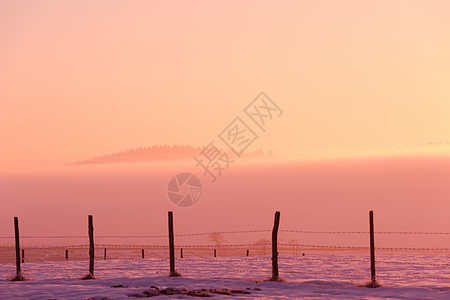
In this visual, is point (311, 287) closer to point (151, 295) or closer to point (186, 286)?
point (186, 286)

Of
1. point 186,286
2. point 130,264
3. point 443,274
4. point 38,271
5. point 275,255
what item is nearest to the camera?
point 186,286

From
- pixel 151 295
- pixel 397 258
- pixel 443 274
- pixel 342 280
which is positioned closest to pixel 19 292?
pixel 151 295

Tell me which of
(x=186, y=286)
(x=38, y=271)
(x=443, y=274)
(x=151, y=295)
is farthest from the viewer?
(x=38, y=271)

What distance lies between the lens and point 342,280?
2292 cm

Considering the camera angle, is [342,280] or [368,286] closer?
[368,286]

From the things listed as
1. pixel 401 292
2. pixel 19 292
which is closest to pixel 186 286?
pixel 19 292

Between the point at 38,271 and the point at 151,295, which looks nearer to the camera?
the point at 151,295

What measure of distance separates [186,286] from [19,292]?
5.31 meters

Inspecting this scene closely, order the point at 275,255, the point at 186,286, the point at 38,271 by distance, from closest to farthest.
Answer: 1. the point at 186,286
2. the point at 275,255
3. the point at 38,271

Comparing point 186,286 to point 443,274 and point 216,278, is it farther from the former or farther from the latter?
point 443,274

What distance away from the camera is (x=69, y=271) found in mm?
26906

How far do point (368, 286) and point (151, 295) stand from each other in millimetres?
7235

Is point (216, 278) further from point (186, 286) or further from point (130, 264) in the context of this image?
point (130, 264)

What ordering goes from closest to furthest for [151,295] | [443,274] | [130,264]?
[151,295]
[443,274]
[130,264]
